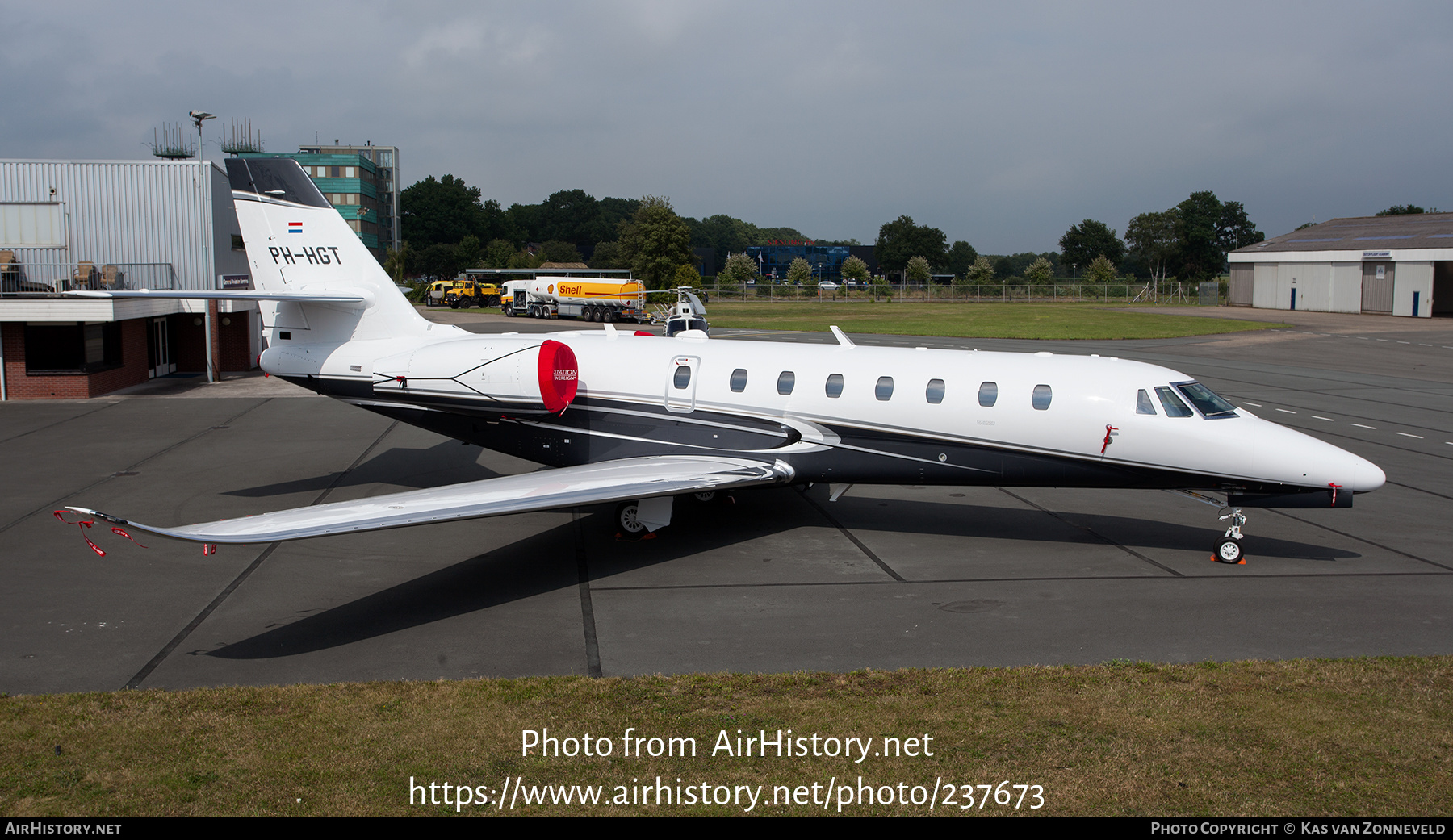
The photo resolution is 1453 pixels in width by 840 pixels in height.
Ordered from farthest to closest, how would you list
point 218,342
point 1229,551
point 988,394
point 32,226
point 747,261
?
point 747,261, point 218,342, point 32,226, point 988,394, point 1229,551

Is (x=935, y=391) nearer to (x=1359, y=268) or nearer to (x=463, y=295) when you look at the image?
(x=1359, y=268)

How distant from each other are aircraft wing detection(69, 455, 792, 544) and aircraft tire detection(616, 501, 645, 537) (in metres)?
0.64

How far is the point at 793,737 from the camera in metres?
8.19

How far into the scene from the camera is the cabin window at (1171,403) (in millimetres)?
13383

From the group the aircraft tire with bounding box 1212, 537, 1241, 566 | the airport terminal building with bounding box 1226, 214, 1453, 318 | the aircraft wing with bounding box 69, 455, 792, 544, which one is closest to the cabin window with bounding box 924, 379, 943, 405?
the aircraft wing with bounding box 69, 455, 792, 544

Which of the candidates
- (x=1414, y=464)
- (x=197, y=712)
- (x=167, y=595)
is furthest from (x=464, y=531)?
(x=1414, y=464)

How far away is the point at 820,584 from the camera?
12.6m

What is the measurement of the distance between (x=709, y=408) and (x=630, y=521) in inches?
84.1

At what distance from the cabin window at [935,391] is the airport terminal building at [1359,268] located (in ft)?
229

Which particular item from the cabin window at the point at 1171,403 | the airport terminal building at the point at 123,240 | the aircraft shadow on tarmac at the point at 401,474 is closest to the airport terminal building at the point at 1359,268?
the cabin window at the point at 1171,403

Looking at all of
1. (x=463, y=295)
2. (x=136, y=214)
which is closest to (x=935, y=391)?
(x=136, y=214)

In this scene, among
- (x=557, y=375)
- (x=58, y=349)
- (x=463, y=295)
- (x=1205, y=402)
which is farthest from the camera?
(x=463, y=295)

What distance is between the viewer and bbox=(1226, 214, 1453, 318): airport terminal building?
68375 mm

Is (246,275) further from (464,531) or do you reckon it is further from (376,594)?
(376,594)
